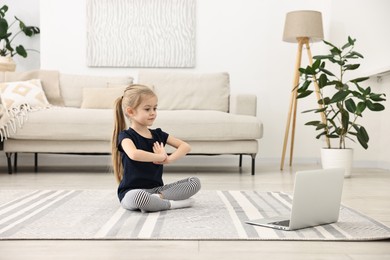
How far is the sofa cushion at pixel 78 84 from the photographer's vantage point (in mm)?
4773

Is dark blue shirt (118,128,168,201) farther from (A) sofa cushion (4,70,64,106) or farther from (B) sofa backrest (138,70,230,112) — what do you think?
(A) sofa cushion (4,70,64,106)

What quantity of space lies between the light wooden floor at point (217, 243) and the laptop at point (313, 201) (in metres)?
0.15

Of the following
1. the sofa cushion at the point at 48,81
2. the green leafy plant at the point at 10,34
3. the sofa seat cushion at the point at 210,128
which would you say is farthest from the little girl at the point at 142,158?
the green leafy plant at the point at 10,34

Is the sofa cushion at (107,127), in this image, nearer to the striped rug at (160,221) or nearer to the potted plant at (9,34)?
the striped rug at (160,221)

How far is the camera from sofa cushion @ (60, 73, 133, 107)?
4.77 m

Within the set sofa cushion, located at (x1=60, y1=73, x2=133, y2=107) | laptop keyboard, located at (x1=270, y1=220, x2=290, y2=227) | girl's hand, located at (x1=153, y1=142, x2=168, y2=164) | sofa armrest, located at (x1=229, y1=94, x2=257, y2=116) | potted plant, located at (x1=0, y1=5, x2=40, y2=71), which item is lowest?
laptop keyboard, located at (x1=270, y1=220, x2=290, y2=227)

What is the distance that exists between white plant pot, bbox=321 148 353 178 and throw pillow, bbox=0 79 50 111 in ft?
6.83

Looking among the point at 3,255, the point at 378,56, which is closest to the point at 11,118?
the point at 3,255

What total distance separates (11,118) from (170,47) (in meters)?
1.73

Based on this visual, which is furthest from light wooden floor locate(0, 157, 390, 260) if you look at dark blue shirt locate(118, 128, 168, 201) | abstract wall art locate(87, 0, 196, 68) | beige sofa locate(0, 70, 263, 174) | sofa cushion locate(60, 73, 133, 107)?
abstract wall art locate(87, 0, 196, 68)

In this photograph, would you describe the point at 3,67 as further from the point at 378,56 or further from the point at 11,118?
the point at 378,56

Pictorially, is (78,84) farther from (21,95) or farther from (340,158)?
(340,158)

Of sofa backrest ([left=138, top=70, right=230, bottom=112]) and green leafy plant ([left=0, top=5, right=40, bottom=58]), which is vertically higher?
green leafy plant ([left=0, top=5, right=40, bottom=58])

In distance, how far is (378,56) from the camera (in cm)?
512
